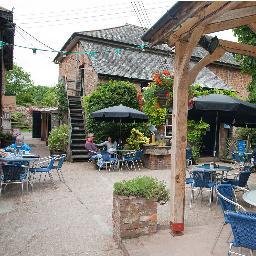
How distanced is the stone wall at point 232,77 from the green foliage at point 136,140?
436 inches

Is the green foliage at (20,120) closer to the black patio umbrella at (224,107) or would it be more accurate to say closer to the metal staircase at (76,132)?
the metal staircase at (76,132)

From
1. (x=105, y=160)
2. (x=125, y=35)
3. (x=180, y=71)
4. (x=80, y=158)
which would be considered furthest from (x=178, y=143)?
(x=125, y=35)

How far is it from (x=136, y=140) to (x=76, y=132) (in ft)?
10.9

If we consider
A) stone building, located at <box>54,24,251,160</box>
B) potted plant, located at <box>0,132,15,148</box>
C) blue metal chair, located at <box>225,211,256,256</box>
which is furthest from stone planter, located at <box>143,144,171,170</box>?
blue metal chair, located at <box>225,211,256,256</box>

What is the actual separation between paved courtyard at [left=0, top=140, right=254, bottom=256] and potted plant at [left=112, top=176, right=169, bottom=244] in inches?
6.0

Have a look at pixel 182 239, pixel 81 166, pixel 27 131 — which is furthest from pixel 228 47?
pixel 27 131

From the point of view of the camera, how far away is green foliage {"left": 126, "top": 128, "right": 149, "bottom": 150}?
1367cm

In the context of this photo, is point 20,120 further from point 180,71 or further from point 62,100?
point 180,71


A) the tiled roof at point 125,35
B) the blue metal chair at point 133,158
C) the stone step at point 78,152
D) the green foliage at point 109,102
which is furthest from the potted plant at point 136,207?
the tiled roof at point 125,35

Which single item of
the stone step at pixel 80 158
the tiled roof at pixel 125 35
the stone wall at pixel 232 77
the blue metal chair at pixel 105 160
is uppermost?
the tiled roof at pixel 125 35

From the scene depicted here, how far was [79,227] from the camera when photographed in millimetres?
5461

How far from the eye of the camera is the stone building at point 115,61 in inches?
698

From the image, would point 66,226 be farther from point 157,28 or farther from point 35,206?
point 157,28

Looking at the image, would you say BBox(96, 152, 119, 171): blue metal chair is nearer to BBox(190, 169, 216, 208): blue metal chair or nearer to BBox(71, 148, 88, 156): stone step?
BBox(71, 148, 88, 156): stone step
